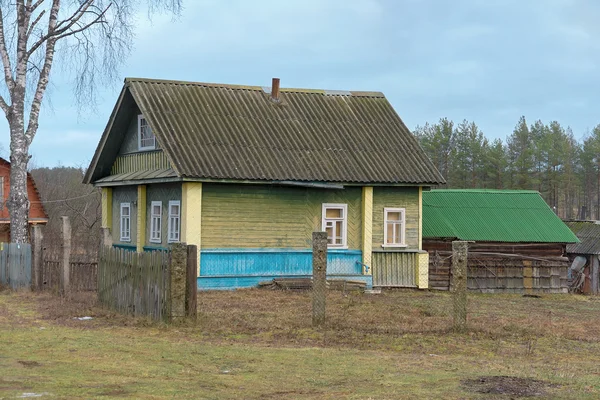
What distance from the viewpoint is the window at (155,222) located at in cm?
2748

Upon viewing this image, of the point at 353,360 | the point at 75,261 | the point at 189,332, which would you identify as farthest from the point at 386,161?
the point at 353,360

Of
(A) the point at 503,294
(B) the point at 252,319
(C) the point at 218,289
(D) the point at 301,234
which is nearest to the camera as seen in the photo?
(B) the point at 252,319

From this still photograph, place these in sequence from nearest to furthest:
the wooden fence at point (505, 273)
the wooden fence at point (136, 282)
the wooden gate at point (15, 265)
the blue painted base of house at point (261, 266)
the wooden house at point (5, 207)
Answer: the wooden fence at point (136, 282), the wooden gate at point (15, 265), the blue painted base of house at point (261, 266), the wooden fence at point (505, 273), the wooden house at point (5, 207)

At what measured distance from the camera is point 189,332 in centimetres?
1493

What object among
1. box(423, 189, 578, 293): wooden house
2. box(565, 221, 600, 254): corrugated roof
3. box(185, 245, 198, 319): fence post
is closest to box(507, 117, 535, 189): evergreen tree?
box(565, 221, 600, 254): corrugated roof

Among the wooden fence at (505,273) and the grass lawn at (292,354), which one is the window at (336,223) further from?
the grass lawn at (292,354)

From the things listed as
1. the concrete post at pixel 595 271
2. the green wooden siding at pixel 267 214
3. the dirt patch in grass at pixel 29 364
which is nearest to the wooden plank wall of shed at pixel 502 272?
the green wooden siding at pixel 267 214

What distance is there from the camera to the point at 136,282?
55.3ft

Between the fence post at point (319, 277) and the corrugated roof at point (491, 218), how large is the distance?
648 inches

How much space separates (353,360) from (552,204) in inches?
3238

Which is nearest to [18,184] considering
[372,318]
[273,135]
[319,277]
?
[273,135]

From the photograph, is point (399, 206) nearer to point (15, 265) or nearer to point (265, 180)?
point (265, 180)

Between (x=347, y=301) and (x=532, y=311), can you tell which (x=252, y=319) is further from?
(x=532, y=311)

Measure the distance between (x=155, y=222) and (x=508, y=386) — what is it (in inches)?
749
